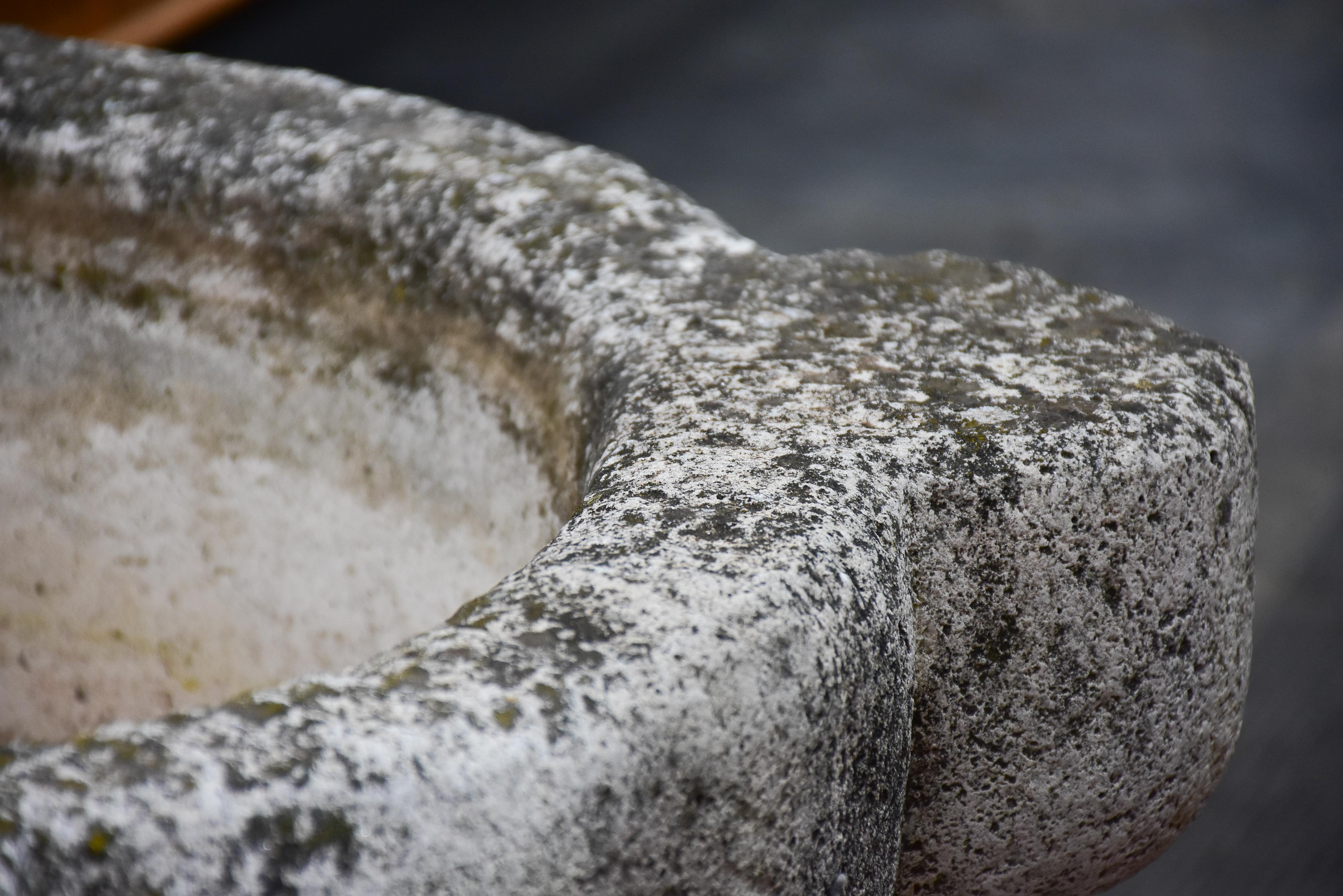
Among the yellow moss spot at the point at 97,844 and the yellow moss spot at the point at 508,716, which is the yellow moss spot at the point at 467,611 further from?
the yellow moss spot at the point at 97,844

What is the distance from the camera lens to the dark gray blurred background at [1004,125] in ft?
12.1

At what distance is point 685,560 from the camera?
70 centimetres

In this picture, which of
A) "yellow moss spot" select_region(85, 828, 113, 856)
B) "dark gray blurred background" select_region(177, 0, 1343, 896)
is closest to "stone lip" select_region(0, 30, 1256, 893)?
"yellow moss spot" select_region(85, 828, 113, 856)

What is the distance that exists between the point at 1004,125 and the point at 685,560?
4583 mm

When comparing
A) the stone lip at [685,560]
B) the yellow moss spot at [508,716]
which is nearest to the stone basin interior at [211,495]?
the stone lip at [685,560]

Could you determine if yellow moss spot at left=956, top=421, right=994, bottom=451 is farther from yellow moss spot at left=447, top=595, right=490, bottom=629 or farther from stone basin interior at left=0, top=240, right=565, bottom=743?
stone basin interior at left=0, top=240, right=565, bottom=743

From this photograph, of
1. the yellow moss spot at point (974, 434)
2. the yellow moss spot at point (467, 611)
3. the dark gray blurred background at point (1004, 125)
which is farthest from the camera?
the dark gray blurred background at point (1004, 125)

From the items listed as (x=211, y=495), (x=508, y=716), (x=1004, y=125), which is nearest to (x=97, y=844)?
(x=508, y=716)

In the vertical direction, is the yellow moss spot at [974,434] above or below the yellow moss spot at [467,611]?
above

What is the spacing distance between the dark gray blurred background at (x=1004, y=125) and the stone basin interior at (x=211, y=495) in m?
2.23

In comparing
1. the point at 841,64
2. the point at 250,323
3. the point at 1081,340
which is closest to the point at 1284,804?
the point at 1081,340

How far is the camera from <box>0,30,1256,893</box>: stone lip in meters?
0.56

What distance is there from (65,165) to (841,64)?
450 cm

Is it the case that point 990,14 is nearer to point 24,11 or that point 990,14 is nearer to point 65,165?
point 24,11
